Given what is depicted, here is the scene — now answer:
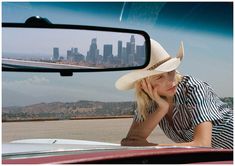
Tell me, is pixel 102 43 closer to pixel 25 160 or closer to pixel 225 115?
pixel 225 115

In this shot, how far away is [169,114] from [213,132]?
1.08 feet

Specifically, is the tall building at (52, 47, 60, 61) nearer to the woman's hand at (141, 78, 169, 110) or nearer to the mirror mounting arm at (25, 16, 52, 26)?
the mirror mounting arm at (25, 16, 52, 26)

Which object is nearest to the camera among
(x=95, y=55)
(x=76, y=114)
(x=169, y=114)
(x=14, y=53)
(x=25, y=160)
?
(x=25, y=160)

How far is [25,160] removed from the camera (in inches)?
69.4

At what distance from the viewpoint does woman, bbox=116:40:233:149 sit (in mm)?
3441

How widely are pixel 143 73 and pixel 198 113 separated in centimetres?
46

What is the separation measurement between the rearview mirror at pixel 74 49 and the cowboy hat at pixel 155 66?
278mm

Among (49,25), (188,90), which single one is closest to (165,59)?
(188,90)

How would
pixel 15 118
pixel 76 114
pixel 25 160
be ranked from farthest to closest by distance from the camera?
pixel 76 114, pixel 15 118, pixel 25 160

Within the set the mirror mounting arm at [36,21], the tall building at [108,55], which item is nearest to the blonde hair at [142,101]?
the tall building at [108,55]

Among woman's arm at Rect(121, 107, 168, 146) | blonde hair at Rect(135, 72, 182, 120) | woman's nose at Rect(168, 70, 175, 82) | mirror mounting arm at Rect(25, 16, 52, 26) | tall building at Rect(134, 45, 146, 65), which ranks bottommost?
woman's arm at Rect(121, 107, 168, 146)

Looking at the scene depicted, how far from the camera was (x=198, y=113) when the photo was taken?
3416 millimetres

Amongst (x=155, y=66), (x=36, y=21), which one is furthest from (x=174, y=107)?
(x=36, y=21)

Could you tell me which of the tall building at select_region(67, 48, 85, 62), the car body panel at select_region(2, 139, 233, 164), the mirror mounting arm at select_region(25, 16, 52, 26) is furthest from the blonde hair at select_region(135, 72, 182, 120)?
the car body panel at select_region(2, 139, 233, 164)
